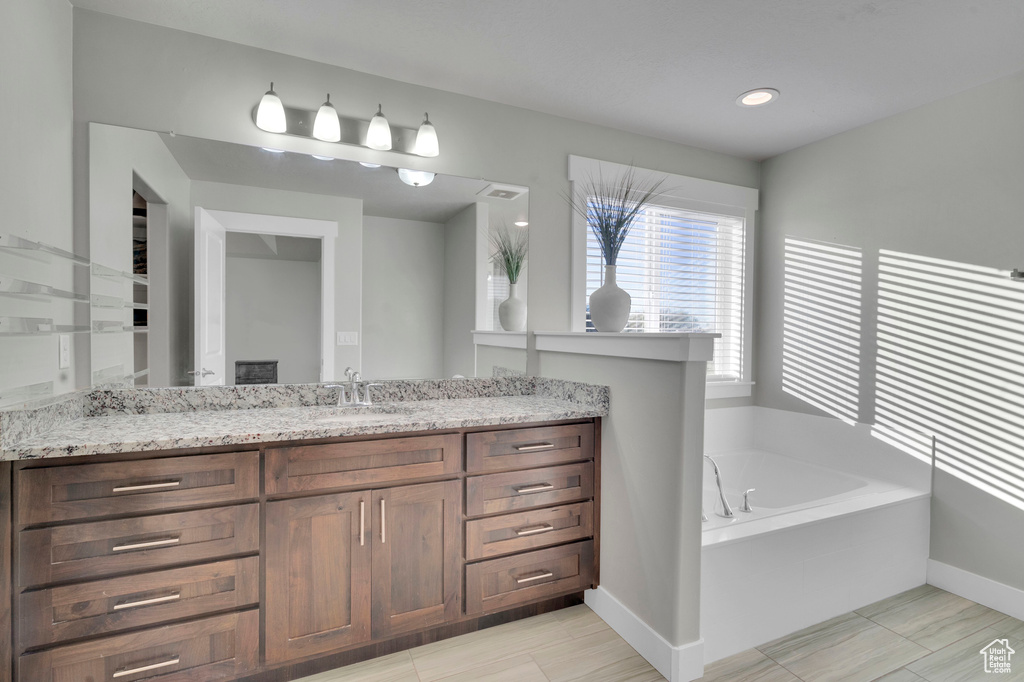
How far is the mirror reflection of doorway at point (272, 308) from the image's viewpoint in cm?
215

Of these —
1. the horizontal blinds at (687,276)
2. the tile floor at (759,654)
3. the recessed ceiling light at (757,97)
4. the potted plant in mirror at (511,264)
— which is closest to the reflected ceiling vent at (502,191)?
the potted plant in mirror at (511,264)

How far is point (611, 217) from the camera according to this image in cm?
260

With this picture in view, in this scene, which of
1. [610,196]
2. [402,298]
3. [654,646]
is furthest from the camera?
[610,196]

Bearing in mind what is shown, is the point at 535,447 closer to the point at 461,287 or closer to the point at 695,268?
the point at 461,287

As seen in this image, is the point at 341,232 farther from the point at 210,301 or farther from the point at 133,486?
the point at 133,486

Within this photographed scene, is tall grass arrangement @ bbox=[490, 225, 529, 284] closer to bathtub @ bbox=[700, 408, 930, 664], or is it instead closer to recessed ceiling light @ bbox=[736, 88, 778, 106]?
recessed ceiling light @ bbox=[736, 88, 778, 106]

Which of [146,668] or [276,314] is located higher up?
[276,314]

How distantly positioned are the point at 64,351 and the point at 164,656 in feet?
3.47

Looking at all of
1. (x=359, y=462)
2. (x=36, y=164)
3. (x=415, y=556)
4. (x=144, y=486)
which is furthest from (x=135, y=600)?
(x=36, y=164)

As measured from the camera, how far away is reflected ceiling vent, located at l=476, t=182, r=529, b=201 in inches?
102

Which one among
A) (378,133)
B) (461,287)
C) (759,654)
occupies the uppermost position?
(378,133)

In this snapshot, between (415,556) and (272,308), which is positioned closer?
(415,556)

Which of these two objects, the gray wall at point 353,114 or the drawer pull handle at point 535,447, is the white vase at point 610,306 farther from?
the drawer pull handle at point 535,447

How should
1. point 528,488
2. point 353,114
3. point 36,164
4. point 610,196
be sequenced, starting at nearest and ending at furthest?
1. point 36,164
2. point 528,488
3. point 353,114
4. point 610,196
